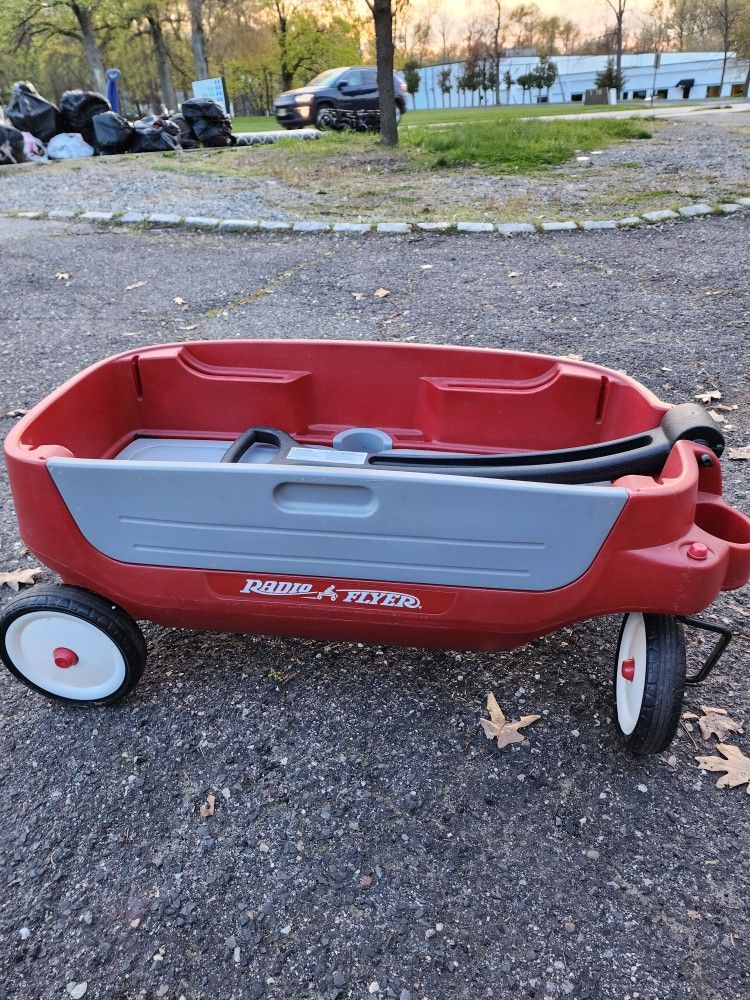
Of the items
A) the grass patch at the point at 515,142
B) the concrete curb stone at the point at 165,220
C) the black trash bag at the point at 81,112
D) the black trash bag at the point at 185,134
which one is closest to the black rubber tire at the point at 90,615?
the concrete curb stone at the point at 165,220

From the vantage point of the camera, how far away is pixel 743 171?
781 cm

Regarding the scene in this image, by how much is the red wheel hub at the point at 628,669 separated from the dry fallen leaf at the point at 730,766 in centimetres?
27

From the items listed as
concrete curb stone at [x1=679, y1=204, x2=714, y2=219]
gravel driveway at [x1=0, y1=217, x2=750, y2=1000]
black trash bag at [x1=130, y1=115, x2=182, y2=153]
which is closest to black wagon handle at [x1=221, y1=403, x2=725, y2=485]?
gravel driveway at [x1=0, y1=217, x2=750, y2=1000]

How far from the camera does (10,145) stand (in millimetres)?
11148

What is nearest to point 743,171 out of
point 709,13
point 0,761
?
point 0,761

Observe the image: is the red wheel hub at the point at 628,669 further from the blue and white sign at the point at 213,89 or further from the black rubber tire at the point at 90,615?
the blue and white sign at the point at 213,89

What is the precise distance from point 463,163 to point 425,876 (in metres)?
9.44

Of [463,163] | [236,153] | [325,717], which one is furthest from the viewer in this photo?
[236,153]

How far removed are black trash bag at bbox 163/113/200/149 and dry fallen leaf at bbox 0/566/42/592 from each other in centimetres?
1273

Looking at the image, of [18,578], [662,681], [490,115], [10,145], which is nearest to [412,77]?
[490,115]

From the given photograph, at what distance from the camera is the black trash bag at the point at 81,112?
11773 mm

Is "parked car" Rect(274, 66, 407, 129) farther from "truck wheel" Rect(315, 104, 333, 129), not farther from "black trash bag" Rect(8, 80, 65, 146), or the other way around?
"black trash bag" Rect(8, 80, 65, 146)

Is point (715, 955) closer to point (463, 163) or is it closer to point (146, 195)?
point (146, 195)

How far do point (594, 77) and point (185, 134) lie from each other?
5246 centimetres
